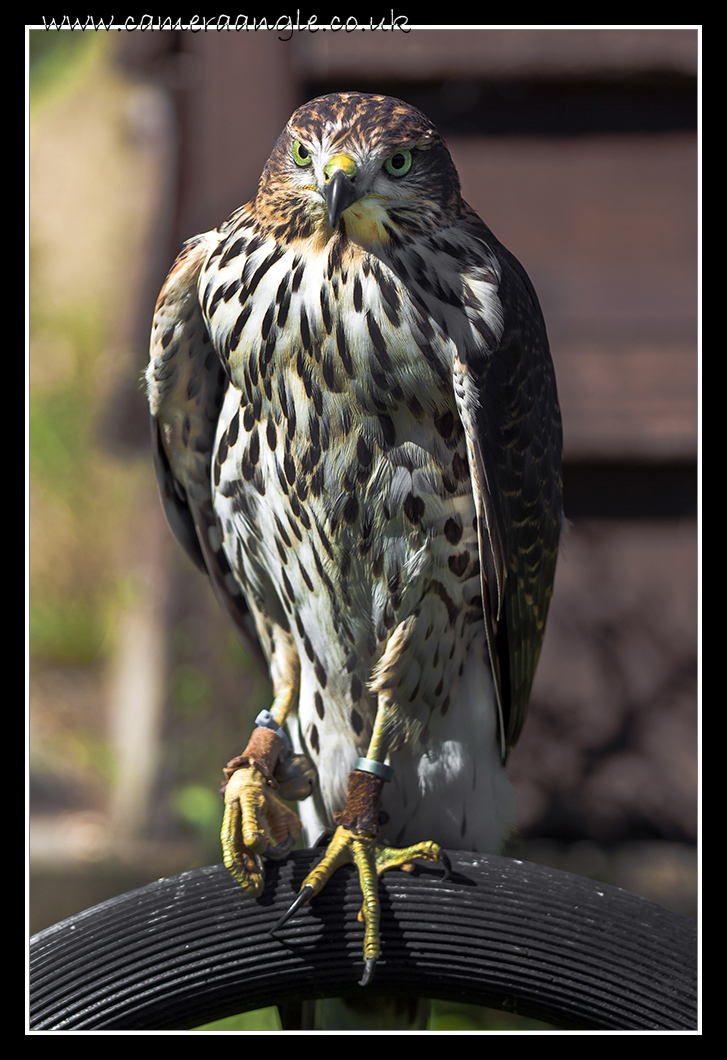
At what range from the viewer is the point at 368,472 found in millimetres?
1922

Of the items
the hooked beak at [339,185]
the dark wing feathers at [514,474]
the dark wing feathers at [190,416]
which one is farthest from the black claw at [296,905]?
the hooked beak at [339,185]

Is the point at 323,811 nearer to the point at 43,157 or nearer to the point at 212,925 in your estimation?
the point at 212,925

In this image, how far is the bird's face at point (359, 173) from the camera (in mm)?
1702

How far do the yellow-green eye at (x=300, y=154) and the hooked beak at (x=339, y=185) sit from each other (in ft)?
0.31

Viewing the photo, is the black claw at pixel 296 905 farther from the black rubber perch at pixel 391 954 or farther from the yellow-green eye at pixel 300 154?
the yellow-green eye at pixel 300 154

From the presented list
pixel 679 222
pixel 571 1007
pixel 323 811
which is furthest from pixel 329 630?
pixel 679 222

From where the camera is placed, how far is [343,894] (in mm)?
1787

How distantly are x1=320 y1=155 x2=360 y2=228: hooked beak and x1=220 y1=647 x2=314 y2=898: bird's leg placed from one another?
43.5 inches

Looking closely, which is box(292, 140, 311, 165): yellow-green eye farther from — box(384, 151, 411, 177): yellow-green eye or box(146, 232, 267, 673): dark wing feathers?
box(146, 232, 267, 673): dark wing feathers

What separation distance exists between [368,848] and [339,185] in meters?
1.34

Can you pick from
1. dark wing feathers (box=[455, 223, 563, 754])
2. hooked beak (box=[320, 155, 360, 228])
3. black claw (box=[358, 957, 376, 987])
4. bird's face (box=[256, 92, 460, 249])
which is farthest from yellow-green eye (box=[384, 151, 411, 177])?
black claw (box=[358, 957, 376, 987])

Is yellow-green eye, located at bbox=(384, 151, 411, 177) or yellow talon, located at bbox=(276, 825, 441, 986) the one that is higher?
yellow-green eye, located at bbox=(384, 151, 411, 177)

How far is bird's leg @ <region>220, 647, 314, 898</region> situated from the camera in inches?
73.5

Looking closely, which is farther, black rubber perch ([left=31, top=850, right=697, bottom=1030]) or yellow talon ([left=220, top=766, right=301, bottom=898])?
yellow talon ([left=220, top=766, right=301, bottom=898])
